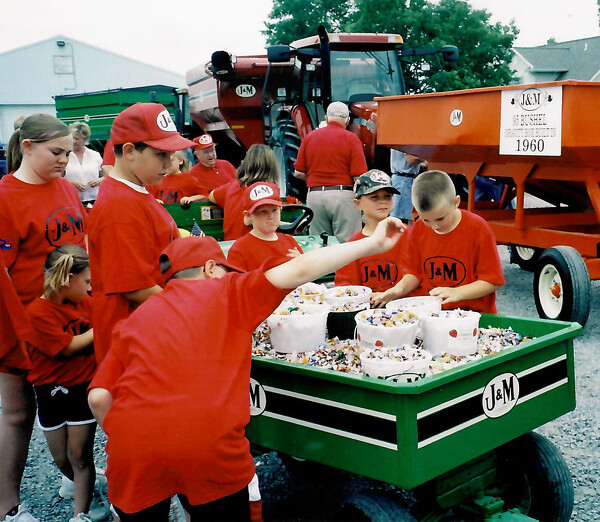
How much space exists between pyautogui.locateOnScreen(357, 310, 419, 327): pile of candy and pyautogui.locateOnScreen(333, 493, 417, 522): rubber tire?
0.65m

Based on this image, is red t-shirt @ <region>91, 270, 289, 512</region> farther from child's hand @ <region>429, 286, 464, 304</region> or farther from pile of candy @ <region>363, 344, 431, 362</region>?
child's hand @ <region>429, 286, 464, 304</region>

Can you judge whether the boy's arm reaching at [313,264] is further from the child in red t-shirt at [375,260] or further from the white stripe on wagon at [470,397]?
the child in red t-shirt at [375,260]

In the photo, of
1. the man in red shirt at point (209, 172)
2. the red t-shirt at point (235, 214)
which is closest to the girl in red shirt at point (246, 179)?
the red t-shirt at point (235, 214)

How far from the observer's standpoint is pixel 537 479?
2834 mm

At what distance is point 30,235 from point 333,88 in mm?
6793

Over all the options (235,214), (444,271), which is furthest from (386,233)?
(235,214)

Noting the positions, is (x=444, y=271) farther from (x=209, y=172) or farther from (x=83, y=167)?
(x=83, y=167)

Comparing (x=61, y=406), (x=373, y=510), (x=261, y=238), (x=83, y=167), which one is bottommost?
(x=373, y=510)

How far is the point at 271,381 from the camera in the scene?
2.61 meters

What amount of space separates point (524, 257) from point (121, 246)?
6.81 meters

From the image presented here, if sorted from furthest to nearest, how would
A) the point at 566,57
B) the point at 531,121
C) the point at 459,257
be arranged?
the point at 566,57, the point at 531,121, the point at 459,257

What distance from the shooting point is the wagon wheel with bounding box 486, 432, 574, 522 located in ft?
9.19

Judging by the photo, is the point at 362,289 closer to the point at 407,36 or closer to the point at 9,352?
the point at 9,352

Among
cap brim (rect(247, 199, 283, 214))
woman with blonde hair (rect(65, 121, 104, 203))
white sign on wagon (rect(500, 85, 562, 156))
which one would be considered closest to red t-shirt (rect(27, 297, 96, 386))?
cap brim (rect(247, 199, 283, 214))
